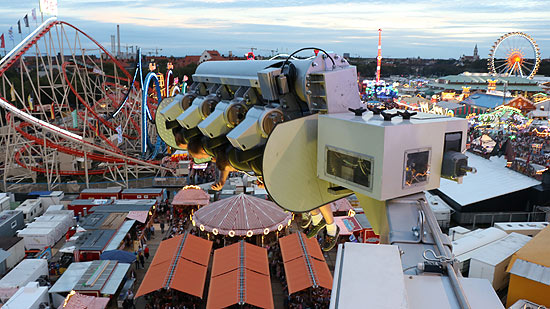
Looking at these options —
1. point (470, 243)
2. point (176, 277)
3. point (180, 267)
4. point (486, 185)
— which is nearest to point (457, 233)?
point (470, 243)

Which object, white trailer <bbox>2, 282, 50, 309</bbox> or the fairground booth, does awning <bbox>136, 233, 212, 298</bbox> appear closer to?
the fairground booth

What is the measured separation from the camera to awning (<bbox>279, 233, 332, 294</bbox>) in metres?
10.2

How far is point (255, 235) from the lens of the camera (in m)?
13.5

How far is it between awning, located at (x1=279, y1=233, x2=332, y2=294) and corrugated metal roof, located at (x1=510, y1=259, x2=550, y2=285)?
4.47m

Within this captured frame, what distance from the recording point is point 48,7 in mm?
19062

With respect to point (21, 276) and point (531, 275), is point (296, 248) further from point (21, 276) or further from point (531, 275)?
point (21, 276)

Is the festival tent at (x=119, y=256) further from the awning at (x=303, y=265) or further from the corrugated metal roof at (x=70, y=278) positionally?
the awning at (x=303, y=265)

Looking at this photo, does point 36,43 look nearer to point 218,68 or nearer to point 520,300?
point 218,68

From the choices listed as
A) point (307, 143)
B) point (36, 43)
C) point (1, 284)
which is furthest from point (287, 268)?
point (36, 43)

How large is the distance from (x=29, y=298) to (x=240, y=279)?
490 cm

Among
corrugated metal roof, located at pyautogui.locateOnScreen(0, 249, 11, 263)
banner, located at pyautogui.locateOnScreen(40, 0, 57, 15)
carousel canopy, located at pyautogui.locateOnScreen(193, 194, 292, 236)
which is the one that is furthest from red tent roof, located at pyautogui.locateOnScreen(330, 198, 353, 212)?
banner, located at pyautogui.locateOnScreen(40, 0, 57, 15)

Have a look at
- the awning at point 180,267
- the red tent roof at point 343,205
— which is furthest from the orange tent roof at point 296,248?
the red tent roof at point 343,205

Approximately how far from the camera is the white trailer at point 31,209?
15352 millimetres

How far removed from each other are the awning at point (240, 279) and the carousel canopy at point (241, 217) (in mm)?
1335
